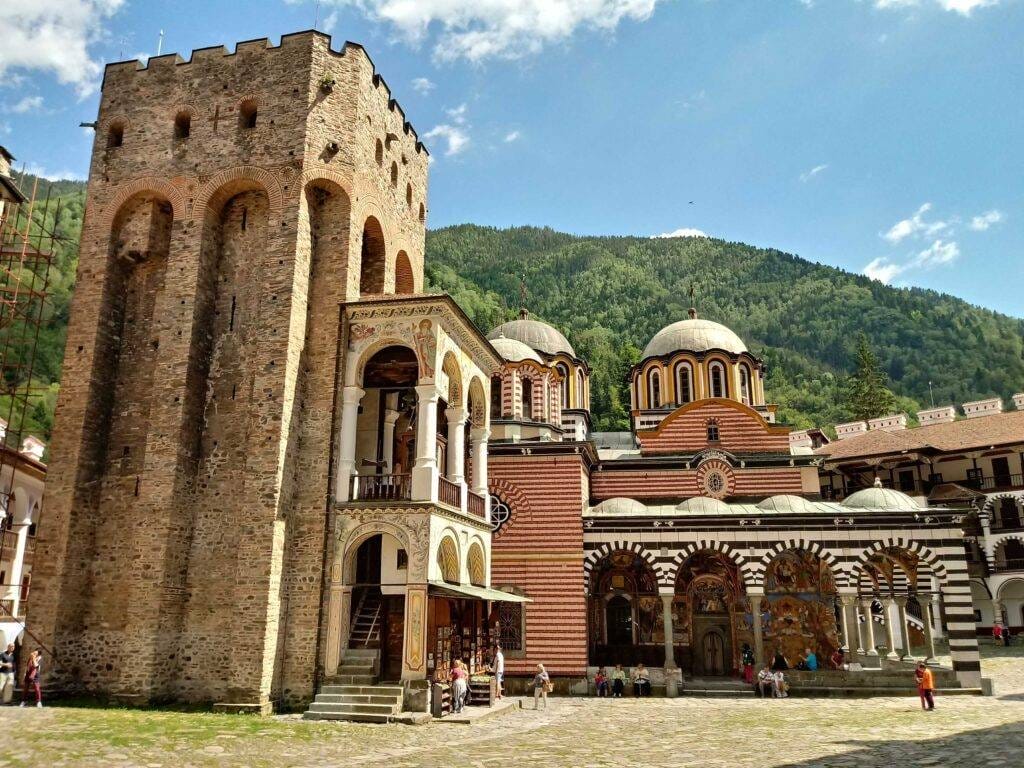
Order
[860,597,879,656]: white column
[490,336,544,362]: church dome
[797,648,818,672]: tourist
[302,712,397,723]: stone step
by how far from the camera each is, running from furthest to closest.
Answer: [490,336,544,362]: church dome, [860,597,879,656]: white column, [797,648,818,672]: tourist, [302,712,397,723]: stone step

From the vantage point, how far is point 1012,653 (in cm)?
3083

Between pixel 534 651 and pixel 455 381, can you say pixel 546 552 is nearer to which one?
pixel 534 651

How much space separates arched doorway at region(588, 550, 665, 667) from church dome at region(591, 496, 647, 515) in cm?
169

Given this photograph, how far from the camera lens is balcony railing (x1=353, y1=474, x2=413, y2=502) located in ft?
54.5

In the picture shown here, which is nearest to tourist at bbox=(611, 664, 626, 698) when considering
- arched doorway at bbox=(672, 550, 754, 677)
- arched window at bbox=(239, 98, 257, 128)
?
arched doorway at bbox=(672, 550, 754, 677)

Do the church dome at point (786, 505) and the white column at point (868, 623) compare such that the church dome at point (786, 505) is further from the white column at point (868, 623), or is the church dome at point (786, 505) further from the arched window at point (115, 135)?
the arched window at point (115, 135)

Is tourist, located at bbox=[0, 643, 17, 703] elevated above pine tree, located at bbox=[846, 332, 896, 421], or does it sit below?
below

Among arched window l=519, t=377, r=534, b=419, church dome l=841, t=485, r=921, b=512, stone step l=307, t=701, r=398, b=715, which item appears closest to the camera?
stone step l=307, t=701, r=398, b=715

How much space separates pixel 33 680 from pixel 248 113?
494 inches

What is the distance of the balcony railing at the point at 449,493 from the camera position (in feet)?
56.7

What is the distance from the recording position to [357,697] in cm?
1490

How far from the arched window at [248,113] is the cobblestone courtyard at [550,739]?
12.5 meters

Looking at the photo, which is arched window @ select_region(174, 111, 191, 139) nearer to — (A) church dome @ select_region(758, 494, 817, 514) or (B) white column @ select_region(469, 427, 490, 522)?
(B) white column @ select_region(469, 427, 490, 522)

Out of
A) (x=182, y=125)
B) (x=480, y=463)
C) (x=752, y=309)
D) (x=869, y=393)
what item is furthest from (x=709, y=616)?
(x=752, y=309)
